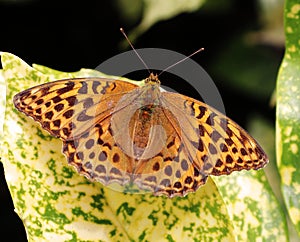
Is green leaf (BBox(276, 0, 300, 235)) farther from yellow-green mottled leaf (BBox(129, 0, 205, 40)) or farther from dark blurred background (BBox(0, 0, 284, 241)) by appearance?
dark blurred background (BBox(0, 0, 284, 241))

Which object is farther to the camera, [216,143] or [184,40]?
[184,40]

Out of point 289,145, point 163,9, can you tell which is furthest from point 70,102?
point 163,9

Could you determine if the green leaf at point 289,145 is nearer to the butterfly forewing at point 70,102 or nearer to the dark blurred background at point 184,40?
the butterfly forewing at point 70,102

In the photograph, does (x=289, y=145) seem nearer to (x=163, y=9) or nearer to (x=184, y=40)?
(x=163, y=9)

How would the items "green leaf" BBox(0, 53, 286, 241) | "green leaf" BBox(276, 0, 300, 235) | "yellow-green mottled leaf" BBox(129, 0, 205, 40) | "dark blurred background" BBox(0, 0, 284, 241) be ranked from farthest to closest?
1. "dark blurred background" BBox(0, 0, 284, 241)
2. "yellow-green mottled leaf" BBox(129, 0, 205, 40)
3. "green leaf" BBox(276, 0, 300, 235)
4. "green leaf" BBox(0, 53, 286, 241)

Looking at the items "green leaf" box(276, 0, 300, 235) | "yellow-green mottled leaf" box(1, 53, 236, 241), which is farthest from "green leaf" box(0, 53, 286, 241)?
"green leaf" box(276, 0, 300, 235)

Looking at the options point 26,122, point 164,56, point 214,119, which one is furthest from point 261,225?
point 164,56

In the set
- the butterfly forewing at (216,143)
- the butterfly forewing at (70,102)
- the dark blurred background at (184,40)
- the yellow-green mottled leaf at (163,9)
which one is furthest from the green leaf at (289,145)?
the dark blurred background at (184,40)
